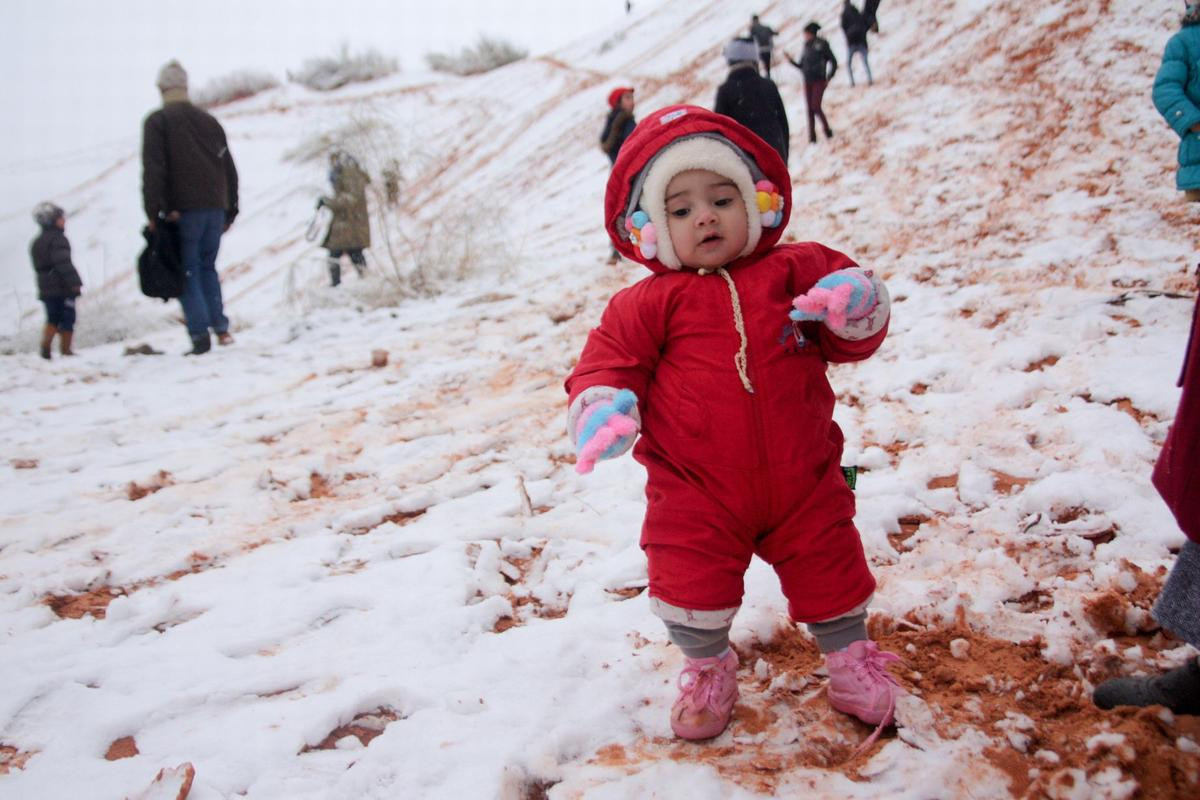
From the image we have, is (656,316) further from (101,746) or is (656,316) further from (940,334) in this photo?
(940,334)

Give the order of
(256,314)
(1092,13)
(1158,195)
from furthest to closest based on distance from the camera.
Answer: (256,314) → (1092,13) → (1158,195)

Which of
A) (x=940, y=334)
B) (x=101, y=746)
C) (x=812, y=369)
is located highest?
(x=812, y=369)

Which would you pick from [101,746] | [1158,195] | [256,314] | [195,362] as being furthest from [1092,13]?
[256,314]

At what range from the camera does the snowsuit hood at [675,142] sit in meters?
1.63

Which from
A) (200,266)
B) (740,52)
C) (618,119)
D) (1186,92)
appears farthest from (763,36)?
(200,266)

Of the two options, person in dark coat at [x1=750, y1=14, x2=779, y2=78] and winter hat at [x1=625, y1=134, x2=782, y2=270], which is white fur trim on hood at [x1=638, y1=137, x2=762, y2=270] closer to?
winter hat at [x1=625, y1=134, x2=782, y2=270]

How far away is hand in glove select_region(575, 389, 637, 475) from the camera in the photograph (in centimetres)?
138

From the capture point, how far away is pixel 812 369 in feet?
5.31

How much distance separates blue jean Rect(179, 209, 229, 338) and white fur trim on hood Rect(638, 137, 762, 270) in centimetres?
519

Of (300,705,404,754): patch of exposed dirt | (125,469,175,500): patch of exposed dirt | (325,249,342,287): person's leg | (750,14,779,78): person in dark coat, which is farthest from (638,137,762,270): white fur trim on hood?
(750,14,779,78): person in dark coat

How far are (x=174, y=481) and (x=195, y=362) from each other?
266cm

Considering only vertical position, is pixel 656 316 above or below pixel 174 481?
above

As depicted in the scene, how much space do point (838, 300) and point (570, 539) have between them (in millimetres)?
1485

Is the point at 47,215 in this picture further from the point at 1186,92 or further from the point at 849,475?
the point at 1186,92
